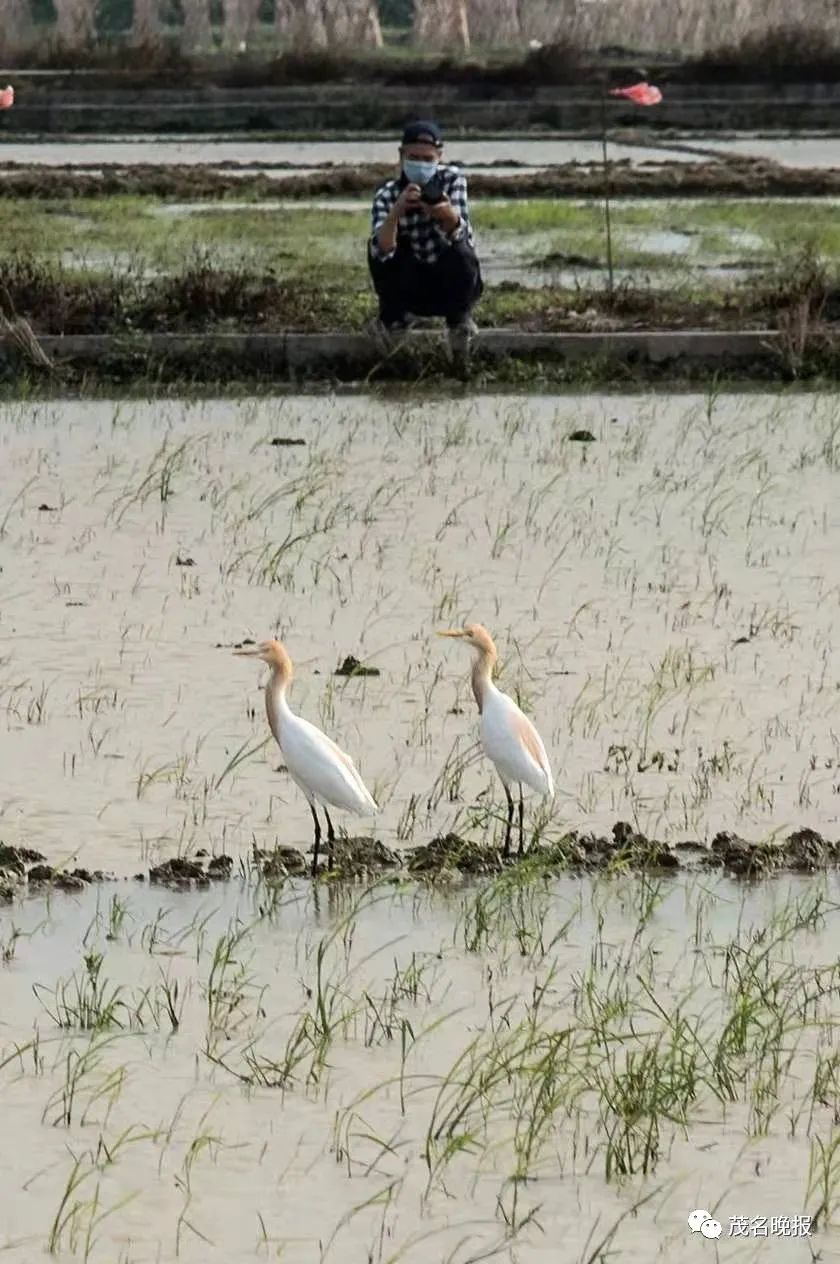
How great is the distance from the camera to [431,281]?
39.2 feet

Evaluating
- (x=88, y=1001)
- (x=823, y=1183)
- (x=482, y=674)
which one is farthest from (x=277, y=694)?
(x=823, y=1183)

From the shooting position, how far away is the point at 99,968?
4.89 m

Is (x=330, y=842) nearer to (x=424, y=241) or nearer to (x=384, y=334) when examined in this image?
(x=424, y=241)

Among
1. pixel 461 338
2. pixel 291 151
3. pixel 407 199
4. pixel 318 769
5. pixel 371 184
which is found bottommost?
pixel 291 151

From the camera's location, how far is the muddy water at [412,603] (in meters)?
6.19

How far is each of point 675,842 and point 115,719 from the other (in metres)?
1.57

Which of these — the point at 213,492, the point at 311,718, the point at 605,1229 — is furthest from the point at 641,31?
the point at 605,1229

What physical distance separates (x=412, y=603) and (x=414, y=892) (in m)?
2.77

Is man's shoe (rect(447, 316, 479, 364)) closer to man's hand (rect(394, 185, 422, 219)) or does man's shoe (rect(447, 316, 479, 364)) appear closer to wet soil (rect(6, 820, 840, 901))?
man's hand (rect(394, 185, 422, 219))

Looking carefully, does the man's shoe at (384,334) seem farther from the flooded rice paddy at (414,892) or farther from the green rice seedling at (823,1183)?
the green rice seedling at (823,1183)

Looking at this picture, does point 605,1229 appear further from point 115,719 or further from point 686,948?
point 115,719

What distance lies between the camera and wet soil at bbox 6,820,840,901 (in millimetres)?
5484

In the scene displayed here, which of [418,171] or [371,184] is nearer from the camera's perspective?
[418,171]

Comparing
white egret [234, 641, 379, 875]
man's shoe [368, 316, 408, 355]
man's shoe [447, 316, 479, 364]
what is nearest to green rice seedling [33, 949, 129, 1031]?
white egret [234, 641, 379, 875]
